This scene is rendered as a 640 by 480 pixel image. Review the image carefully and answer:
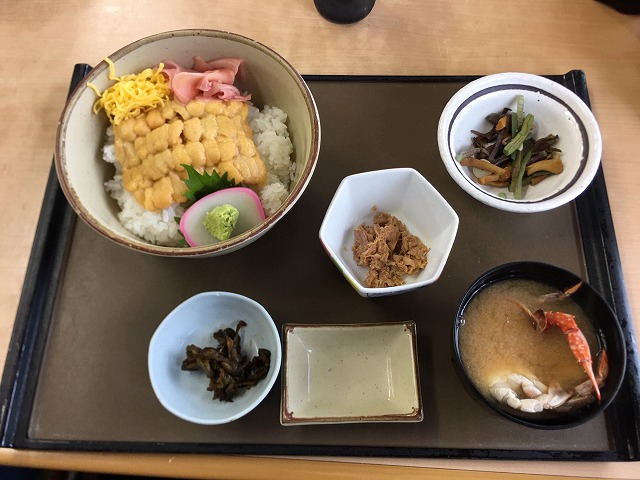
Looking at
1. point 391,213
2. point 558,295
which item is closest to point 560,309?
point 558,295

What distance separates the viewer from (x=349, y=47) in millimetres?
1486

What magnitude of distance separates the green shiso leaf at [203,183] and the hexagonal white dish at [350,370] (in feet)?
1.23

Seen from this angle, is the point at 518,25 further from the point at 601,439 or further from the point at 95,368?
the point at 95,368

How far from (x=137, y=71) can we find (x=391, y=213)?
0.76 metres

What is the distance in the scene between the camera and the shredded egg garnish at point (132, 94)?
114 centimetres

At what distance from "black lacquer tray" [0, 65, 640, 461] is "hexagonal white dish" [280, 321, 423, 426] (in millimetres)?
60

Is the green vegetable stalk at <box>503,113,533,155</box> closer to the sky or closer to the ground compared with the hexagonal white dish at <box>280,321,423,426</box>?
closer to the sky

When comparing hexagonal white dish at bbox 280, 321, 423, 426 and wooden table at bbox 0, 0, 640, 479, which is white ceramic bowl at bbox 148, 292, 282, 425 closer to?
hexagonal white dish at bbox 280, 321, 423, 426

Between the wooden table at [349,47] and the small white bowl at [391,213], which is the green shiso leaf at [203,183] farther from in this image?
the wooden table at [349,47]

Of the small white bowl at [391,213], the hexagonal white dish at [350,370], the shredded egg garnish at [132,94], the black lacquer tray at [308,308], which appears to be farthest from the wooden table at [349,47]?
the hexagonal white dish at [350,370]

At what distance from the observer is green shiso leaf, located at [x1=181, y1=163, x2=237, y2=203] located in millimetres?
1100

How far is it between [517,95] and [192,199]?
908 millimetres

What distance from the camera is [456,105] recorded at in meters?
1.21

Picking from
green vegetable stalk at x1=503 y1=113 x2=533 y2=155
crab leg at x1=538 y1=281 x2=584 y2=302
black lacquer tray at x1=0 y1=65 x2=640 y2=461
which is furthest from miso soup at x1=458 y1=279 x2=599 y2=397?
green vegetable stalk at x1=503 y1=113 x2=533 y2=155
